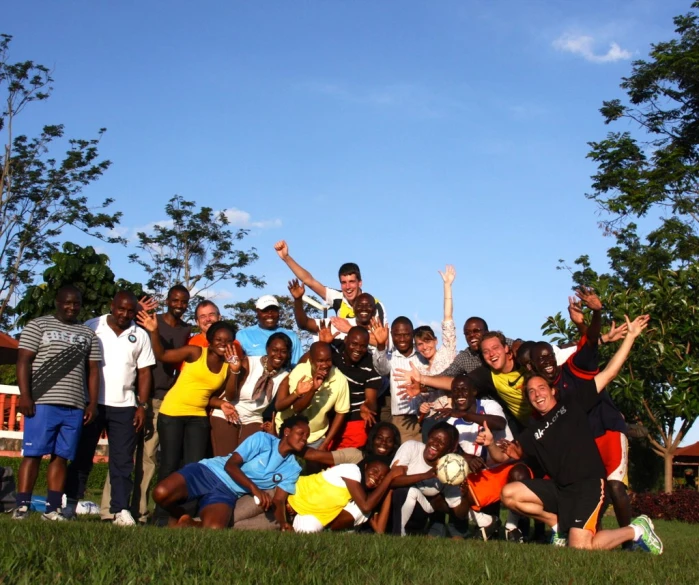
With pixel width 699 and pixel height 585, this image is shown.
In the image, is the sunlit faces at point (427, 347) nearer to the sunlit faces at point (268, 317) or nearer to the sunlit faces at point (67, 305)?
the sunlit faces at point (268, 317)

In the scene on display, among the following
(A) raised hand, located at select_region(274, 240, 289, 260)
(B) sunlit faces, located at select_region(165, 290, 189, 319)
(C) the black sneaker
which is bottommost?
(C) the black sneaker

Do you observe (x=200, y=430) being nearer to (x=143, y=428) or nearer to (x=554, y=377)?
(x=143, y=428)

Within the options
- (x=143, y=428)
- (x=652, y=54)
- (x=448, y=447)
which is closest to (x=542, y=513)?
(x=448, y=447)

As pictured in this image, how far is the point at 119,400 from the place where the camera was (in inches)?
346

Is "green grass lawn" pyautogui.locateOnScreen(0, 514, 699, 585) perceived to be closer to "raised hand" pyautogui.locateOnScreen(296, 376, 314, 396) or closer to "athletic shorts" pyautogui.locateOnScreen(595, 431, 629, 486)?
"athletic shorts" pyautogui.locateOnScreen(595, 431, 629, 486)

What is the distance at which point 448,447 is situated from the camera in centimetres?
849

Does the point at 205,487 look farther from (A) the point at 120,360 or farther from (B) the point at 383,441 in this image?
(B) the point at 383,441

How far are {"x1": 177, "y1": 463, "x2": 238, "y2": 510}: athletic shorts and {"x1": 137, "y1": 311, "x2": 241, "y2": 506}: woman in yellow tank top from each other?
47cm

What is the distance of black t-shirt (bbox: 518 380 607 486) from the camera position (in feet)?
25.3

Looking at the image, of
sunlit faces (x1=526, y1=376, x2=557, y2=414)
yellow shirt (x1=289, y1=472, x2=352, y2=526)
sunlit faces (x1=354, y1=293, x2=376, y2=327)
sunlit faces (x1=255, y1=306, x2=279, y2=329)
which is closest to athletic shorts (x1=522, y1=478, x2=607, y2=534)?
sunlit faces (x1=526, y1=376, x2=557, y2=414)

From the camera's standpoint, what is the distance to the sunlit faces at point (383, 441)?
29.4 feet

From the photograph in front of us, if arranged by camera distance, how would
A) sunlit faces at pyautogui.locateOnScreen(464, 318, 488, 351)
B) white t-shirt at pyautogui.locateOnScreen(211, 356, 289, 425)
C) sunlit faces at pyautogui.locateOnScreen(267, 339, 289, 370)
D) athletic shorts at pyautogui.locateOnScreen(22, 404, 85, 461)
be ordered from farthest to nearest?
sunlit faces at pyautogui.locateOnScreen(464, 318, 488, 351), white t-shirt at pyautogui.locateOnScreen(211, 356, 289, 425), sunlit faces at pyautogui.locateOnScreen(267, 339, 289, 370), athletic shorts at pyautogui.locateOnScreen(22, 404, 85, 461)

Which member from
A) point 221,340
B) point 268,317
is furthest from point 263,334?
point 221,340

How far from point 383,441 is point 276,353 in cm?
154
